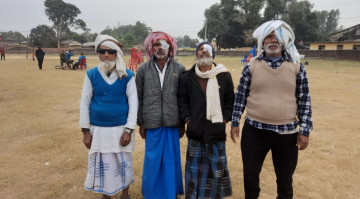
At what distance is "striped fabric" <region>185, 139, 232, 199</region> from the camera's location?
8.23 feet

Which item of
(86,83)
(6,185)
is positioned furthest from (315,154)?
(6,185)

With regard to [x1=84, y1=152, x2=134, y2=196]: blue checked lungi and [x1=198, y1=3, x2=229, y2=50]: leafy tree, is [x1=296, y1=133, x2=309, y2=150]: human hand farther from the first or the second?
[x1=198, y1=3, x2=229, y2=50]: leafy tree

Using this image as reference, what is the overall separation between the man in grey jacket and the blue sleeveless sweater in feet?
0.74

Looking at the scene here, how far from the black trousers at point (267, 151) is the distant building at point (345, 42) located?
3422cm

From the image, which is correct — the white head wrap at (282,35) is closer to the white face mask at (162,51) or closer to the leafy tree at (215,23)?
the white face mask at (162,51)

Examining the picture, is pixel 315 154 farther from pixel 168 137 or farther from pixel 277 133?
pixel 168 137

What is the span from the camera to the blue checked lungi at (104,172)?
8.46ft

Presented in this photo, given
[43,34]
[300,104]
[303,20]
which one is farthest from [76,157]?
[43,34]

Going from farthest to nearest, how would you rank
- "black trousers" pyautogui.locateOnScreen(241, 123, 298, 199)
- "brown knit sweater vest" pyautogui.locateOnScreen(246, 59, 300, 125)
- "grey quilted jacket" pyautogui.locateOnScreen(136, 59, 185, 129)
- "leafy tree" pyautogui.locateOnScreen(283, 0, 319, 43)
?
"leafy tree" pyautogui.locateOnScreen(283, 0, 319, 43) < "grey quilted jacket" pyautogui.locateOnScreen(136, 59, 185, 129) < "black trousers" pyautogui.locateOnScreen(241, 123, 298, 199) < "brown knit sweater vest" pyautogui.locateOnScreen(246, 59, 300, 125)

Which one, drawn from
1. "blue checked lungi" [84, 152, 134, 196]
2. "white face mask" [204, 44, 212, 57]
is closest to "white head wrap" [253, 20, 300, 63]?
"white face mask" [204, 44, 212, 57]

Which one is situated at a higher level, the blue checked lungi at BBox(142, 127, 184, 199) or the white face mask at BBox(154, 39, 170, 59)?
the white face mask at BBox(154, 39, 170, 59)

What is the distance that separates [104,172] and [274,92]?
1.83m

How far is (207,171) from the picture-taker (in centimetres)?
255

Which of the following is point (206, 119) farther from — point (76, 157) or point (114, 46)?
point (76, 157)
